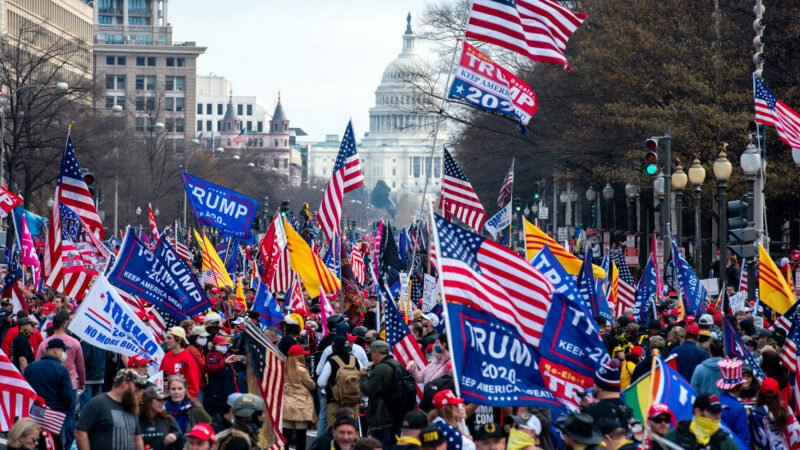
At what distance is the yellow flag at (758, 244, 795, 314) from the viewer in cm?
1605

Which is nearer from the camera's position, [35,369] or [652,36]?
[35,369]

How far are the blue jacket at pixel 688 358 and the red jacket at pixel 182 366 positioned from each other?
13.7 feet

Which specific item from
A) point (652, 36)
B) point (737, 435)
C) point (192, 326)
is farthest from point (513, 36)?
point (652, 36)

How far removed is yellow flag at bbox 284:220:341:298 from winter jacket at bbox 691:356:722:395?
8.18 m

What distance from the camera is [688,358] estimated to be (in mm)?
12750

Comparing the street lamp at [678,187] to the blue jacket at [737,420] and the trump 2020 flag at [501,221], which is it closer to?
the trump 2020 flag at [501,221]

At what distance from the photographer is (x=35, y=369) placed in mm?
11766

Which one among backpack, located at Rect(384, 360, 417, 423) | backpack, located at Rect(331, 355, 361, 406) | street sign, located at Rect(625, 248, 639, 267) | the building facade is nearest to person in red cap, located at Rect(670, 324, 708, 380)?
backpack, located at Rect(384, 360, 417, 423)

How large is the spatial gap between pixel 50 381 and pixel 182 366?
120 cm

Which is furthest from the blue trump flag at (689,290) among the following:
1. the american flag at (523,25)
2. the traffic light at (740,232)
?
the american flag at (523,25)

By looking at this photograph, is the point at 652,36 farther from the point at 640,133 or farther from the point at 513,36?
the point at 513,36

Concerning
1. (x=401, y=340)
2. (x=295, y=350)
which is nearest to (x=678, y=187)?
(x=295, y=350)

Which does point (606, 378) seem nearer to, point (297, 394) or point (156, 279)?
point (297, 394)

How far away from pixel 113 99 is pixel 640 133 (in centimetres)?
11554
